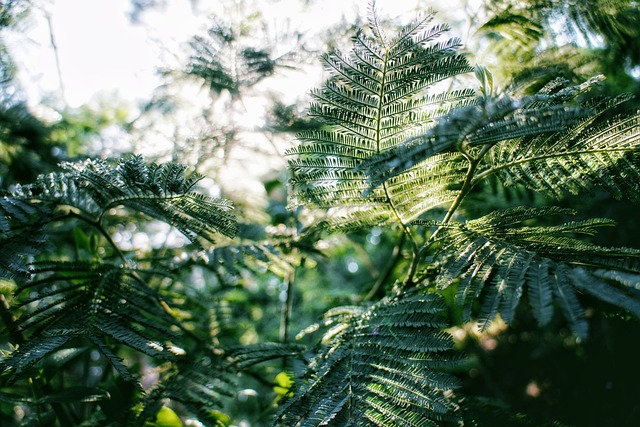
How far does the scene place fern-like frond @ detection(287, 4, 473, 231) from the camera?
0.93m

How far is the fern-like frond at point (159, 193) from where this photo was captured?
97 centimetres

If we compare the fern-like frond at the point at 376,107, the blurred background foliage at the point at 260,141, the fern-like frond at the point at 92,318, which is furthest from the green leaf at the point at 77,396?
the fern-like frond at the point at 376,107

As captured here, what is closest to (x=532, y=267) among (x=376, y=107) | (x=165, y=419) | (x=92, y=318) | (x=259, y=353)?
(x=376, y=107)

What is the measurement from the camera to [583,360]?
243 cm

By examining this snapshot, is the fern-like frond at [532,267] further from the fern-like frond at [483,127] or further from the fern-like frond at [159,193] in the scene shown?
the fern-like frond at [159,193]

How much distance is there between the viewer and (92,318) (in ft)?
3.31

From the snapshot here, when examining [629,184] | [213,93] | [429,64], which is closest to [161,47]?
[213,93]

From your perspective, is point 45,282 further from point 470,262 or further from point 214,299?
point 470,262

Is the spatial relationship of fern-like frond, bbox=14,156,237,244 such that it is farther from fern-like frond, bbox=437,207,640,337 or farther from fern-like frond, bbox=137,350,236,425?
fern-like frond, bbox=437,207,640,337

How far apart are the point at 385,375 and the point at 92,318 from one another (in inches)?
26.4

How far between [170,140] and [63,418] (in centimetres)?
102

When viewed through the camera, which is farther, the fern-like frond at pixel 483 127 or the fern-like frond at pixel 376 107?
the fern-like frond at pixel 376 107

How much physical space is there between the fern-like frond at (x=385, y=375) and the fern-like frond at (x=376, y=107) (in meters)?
0.29

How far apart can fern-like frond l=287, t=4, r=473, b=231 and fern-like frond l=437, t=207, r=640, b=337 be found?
0.55ft
